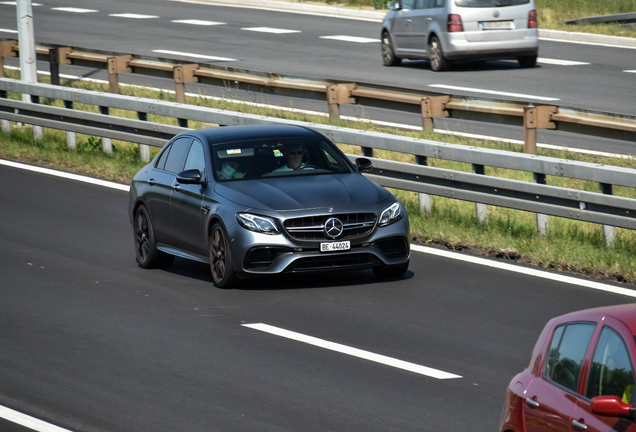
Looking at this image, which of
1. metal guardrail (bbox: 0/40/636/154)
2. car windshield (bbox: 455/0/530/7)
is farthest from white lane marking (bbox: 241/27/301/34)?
metal guardrail (bbox: 0/40/636/154)

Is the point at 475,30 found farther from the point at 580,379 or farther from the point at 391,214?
the point at 580,379

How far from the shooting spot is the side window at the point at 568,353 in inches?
195

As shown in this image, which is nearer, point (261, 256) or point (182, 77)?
point (261, 256)

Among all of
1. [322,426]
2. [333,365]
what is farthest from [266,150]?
[322,426]

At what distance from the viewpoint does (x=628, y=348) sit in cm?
461

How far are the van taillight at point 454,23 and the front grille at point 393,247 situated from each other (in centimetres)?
1485

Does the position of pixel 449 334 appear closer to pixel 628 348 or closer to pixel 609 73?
pixel 628 348

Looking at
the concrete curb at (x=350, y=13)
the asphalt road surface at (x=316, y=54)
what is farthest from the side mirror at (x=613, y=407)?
the concrete curb at (x=350, y=13)

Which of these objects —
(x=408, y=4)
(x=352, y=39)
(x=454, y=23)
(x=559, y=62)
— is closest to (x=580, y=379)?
(x=454, y=23)

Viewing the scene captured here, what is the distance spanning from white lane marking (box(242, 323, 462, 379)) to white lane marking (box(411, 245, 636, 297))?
2.72 meters

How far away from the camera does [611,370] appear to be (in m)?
4.71

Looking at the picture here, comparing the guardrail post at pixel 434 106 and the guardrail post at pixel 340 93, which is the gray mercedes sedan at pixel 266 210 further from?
the guardrail post at pixel 340 93

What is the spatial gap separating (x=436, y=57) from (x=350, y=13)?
44.1ft

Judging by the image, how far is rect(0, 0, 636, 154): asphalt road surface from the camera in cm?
2191
